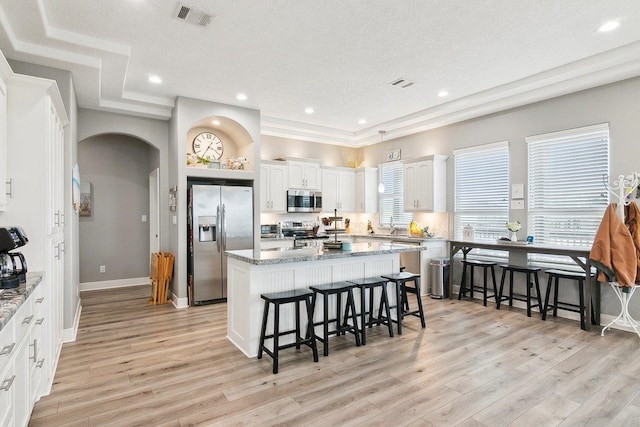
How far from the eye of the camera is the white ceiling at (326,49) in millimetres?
2975

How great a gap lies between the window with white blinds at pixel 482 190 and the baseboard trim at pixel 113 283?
5.80 m

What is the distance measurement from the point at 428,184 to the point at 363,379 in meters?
4.10

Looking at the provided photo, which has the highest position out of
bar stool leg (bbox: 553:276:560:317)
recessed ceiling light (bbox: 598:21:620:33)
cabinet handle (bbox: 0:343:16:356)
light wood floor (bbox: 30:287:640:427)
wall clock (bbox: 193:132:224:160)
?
recessed ceiling light (bbox: 598:21:620:33)

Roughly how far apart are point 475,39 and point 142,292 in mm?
6028

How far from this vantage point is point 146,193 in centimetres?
679

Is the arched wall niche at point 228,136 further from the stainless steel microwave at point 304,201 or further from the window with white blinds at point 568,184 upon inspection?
the window with white blinds at point 568,184

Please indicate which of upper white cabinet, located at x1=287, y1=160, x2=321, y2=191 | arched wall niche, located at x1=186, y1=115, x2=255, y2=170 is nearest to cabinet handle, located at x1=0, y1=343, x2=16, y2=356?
arched wall niche, located at x1=186, y1=115, x2=255, y2=170

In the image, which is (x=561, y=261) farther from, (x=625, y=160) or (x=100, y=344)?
(x=100, y=344)

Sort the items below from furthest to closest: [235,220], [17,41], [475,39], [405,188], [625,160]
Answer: [405,188]
[235,220]
[625,160]
[475,39]
[17,41]

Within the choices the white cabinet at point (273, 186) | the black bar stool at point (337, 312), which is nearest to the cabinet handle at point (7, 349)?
the black bar stool at point (337, 312)

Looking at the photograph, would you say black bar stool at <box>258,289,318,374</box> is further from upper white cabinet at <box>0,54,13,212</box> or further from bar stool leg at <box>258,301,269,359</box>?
upper white cabinet at <box>0,54,13,212</box>

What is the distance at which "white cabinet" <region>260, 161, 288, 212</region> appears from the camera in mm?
6590

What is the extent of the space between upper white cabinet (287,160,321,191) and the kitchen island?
126 inches

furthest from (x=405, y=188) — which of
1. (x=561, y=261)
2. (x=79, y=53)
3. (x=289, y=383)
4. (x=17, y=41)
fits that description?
(x=17, y=41)
